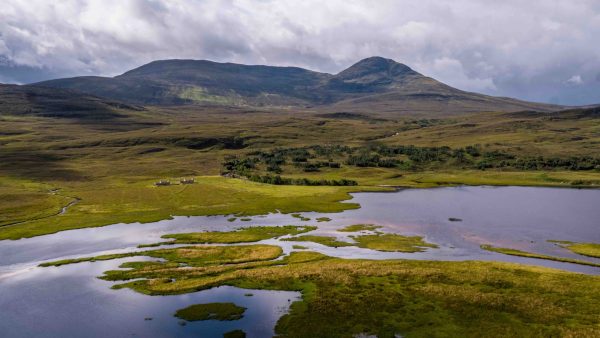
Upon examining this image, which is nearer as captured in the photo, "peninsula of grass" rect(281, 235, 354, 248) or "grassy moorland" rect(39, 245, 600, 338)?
"grassy moorland" rect(39, 245, 600, 338)

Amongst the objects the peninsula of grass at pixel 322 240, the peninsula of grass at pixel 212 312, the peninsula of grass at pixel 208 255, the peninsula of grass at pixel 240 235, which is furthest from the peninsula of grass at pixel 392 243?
the peninsula of grass at pixel 212 312

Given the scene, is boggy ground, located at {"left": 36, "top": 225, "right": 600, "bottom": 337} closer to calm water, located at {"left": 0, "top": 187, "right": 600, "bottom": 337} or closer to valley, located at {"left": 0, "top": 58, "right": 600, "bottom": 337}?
valley, located at {"left": 0, "top": 58, "right": 600, "bottom": 337}

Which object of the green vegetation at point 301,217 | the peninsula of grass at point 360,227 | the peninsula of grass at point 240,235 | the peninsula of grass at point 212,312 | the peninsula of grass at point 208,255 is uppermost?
the green vegetation at point 301,217

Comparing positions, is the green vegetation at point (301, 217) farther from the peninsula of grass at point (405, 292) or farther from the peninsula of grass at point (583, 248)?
the peninsula of grass at point (583, 248)

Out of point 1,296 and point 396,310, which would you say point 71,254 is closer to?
point 1,296

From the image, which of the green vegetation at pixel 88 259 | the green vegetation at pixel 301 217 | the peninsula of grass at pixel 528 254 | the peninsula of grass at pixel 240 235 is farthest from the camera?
the green vegetation at pixel 301 217

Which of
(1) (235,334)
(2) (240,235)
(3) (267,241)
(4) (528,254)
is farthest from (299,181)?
(1) (235,334)

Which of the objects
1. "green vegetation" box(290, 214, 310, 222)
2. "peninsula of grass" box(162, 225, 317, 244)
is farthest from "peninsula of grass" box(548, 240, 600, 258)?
"green vegetation" box(290, 214, 310, 222)
